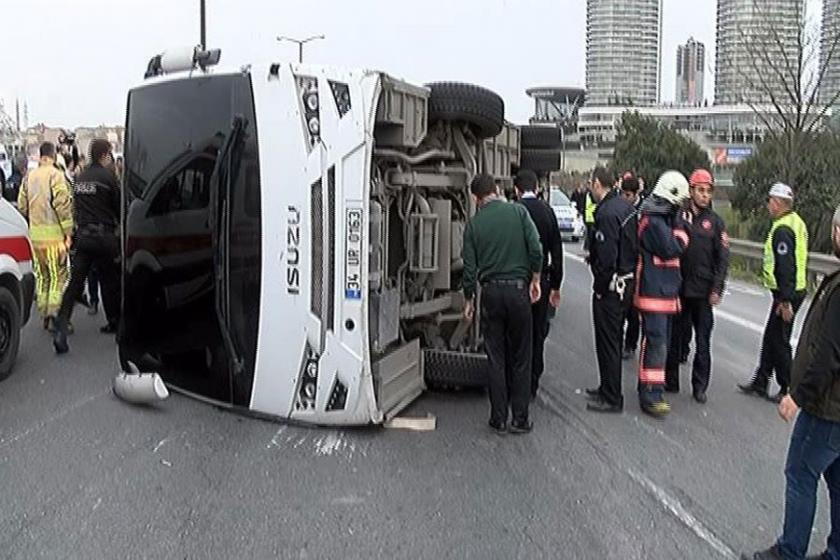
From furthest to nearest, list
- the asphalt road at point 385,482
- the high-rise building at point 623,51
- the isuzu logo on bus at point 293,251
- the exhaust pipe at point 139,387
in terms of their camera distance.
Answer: the high-rise building at point 623,51
the exhaust pipe at point 139,387
the isuzu logo on bus at point 293,251
the asphalt road at point 385,482

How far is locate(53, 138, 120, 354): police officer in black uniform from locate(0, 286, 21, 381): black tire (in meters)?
0.77

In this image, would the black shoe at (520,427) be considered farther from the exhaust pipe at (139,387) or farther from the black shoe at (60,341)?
the black shoe at (60,341)

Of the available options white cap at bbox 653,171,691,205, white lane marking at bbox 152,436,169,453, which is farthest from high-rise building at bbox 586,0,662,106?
white lane marking at bbox 152,436,169,453

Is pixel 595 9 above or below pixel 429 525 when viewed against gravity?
above

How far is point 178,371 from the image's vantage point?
6.34m

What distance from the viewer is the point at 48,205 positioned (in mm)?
8633

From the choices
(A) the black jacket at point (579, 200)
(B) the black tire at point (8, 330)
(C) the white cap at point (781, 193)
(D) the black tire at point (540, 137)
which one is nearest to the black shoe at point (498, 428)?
(C) the white cap at point (781, 193)

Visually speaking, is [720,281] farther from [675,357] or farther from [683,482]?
[683,482]

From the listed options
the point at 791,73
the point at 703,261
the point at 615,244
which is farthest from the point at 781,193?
the point at 791,73

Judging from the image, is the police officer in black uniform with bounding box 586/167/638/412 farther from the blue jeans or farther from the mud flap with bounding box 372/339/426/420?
the blue jeans

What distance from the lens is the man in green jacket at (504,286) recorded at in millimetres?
6094

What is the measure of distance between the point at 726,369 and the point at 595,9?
31.6 meters

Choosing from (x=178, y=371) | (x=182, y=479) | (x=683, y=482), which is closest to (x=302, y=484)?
(x=182, y=479)

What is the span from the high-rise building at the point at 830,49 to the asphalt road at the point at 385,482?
524 inches
